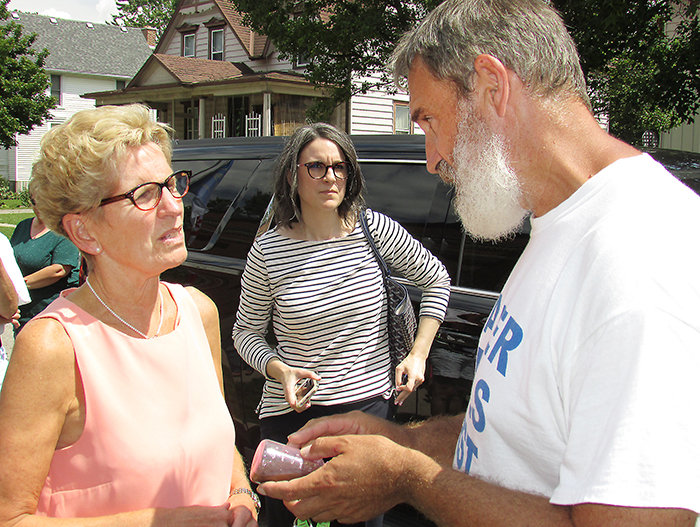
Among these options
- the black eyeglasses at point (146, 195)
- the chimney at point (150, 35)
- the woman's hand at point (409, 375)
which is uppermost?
the chimney at point (150, 35)

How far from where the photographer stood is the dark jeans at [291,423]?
2439mm

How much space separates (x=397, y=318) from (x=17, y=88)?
29.1m

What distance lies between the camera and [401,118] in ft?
68.5

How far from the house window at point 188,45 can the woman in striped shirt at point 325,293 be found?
81.6ft

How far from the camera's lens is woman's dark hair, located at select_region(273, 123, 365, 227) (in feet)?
8.81

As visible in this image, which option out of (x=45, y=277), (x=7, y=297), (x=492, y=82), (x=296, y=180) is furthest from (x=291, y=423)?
A: (x=45, y=277)

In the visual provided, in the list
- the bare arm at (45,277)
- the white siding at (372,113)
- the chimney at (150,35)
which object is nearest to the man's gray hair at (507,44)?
the bare arm at (45,277)

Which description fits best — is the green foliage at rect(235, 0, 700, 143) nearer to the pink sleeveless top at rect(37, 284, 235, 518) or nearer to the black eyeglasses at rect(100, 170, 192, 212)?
the black eyeglasses at rect(100, 170, 192, 212)

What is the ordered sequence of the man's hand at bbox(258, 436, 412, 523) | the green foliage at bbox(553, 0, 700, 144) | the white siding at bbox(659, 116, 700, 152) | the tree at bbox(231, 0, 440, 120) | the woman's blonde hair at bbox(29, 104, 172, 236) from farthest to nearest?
the white siding at bbox(659, 116, 700, 152) < the tree at bbox(231, 0, 440, 120) < the green foliage at bbox(553, 0, 700, 144) < the woman's blonde hair at bbox(29, 104, 172, 236) < the man's hand at bbox(258, 436, 412, 523)

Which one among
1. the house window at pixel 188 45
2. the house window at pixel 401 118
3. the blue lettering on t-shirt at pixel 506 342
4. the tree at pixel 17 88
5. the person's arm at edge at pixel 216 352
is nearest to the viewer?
the blue lettering on t-shirt at pixel 506 342

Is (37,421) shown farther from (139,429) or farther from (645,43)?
(645,43)

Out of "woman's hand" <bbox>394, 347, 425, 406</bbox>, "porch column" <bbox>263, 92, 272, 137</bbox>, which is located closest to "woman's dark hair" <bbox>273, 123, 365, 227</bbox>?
"woman's hand" <bbox>394, 347, 425, 406</bbox>

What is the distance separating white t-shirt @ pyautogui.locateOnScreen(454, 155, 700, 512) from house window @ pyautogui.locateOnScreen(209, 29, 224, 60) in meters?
24.7

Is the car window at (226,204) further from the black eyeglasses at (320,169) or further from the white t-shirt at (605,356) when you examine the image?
the white t-shirt at (605,356)
